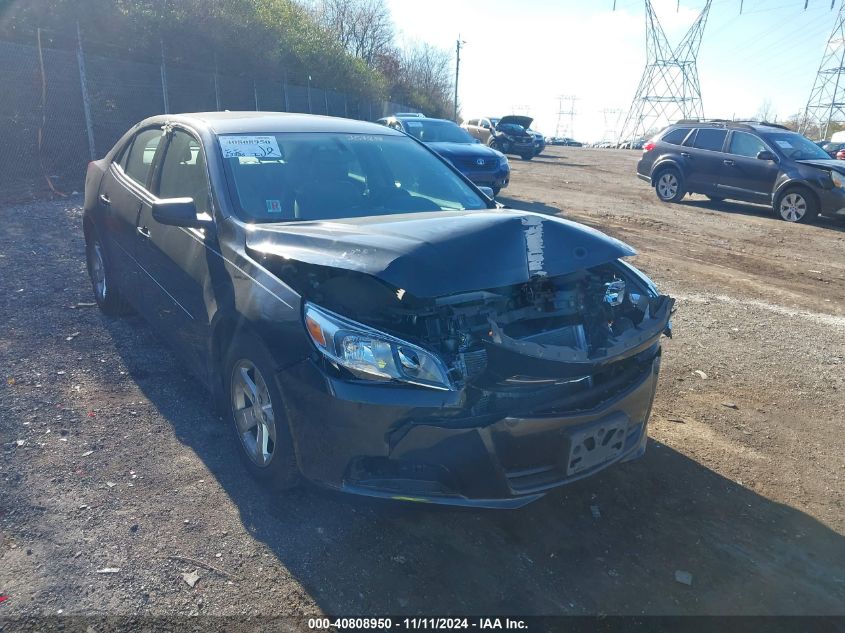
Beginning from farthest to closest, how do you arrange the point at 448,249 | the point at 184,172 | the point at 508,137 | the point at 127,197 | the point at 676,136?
the point at 508,137 → the point at 676,136 → the point at 127,197 → the point at 184,172 → the point at 448,249

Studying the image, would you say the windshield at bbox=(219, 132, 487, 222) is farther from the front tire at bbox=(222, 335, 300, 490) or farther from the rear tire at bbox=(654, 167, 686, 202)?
the rear tire at bbox=(654, 167, 686, 202)

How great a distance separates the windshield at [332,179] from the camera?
3557 millimetres

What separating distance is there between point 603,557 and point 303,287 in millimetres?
1828

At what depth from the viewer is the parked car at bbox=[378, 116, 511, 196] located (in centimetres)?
1162

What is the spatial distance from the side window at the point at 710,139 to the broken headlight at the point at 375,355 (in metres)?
12.8

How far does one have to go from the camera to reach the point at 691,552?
2.88 meters

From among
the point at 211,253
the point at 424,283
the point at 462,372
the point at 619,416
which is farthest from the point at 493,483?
the point at 211,253

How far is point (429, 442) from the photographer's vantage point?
2510mm

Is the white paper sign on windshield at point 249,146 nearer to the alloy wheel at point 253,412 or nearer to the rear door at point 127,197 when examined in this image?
the rear door at point 127,197

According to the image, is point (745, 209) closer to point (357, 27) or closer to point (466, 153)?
point (466, 153)

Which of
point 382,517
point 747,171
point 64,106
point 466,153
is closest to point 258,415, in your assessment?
point 382,517

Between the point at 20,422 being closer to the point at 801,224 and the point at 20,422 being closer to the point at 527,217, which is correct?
the point at 527,217

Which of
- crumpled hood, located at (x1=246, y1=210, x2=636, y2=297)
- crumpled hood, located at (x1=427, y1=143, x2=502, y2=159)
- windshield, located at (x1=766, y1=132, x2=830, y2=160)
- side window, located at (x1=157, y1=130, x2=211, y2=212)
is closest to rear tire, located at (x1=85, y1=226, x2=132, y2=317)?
side window, located at (x1=157, y1=130, x2=211, y2=212)

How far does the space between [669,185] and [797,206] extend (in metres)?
2.92
